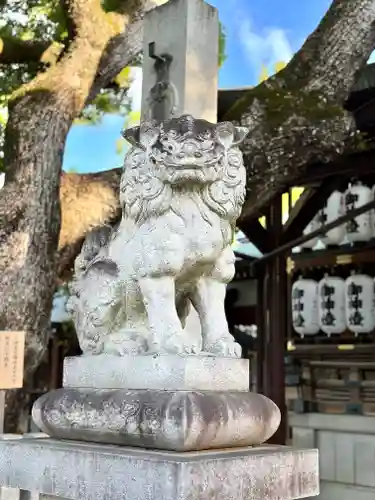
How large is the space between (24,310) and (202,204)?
2.14 metres

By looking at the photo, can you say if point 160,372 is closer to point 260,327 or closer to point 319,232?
point 319,232

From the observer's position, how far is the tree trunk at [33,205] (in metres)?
3.87

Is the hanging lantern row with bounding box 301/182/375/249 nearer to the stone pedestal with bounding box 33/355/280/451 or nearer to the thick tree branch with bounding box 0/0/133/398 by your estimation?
the thick tree branch with bounding box 0/0/133/398

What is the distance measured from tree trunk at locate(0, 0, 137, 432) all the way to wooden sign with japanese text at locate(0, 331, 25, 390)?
20 centimetres

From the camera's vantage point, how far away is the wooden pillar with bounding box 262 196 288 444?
6309mm

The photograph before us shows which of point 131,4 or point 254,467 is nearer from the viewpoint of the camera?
point 254,467

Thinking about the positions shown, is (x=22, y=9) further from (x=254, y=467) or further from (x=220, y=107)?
(x=254, y=467)

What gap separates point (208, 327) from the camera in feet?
7.16

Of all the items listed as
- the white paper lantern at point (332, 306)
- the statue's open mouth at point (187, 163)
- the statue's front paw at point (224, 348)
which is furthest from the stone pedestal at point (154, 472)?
the white paper lantern at point (332, 306)

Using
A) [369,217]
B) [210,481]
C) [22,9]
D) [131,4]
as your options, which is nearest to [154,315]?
[210,481]

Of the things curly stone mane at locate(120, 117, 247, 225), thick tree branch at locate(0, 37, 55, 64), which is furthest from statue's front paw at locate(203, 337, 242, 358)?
thick tree branch at locate(0, 37, 55, 64)

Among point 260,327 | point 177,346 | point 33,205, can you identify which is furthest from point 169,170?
point 260,327

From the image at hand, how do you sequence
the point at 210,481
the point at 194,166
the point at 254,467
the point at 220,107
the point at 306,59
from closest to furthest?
the point at 210,481 < the point at 254,467 < the point at 194,166 < the point at 306,59 < the point at 220,107

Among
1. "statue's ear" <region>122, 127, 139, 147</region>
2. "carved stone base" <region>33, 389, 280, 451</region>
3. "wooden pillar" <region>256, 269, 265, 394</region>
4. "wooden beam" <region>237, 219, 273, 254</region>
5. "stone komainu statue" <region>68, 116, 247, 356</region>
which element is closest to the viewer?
"carved stone base" <region>33, 389, 280, 451</region>
